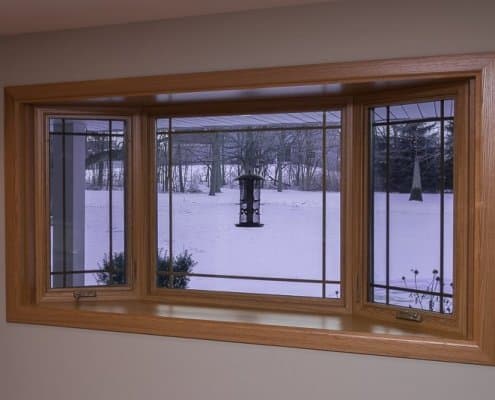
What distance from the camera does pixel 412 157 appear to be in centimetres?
255

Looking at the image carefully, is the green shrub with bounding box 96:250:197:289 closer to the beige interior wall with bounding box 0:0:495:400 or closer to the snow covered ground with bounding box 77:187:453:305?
the snow covered ground with bounding box 77:187:453:305

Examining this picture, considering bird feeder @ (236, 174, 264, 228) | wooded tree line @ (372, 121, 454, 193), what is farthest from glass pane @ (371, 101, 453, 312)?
bird feeder @ (236, 174, 264, 228)

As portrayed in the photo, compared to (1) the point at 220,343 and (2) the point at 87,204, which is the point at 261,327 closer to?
(1) the point at 220,343

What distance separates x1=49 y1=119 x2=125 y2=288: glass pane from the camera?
3049 millimetres

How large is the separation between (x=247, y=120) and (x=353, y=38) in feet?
2.37

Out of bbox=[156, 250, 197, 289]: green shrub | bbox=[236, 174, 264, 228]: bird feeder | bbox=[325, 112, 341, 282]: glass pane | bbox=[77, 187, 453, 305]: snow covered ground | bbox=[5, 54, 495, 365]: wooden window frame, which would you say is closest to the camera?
bbox=[5, 54, 495, 365]: wooden window frame

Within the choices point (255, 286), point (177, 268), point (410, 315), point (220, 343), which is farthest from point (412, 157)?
point (177, 268)

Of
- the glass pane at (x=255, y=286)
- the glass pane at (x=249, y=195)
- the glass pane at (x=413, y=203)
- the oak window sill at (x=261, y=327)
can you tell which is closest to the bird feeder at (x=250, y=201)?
the glass pane at (x=249, y=195)

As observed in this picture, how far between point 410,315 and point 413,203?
1.56 feet

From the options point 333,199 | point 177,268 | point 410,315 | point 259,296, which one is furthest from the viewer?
point 177,268

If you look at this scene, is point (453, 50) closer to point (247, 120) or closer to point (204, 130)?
point (247, 120)

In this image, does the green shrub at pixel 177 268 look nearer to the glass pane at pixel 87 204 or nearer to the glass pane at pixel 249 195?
the glass pane at pixel 249 195

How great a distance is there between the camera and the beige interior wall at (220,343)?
229cm

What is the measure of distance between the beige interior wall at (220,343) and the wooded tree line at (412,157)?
375mm
